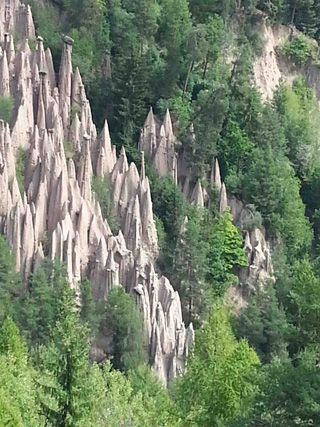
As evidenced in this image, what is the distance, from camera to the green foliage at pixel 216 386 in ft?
70.7

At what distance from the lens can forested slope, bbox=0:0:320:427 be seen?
79.7 ft

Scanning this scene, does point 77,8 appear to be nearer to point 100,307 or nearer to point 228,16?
point 228,16

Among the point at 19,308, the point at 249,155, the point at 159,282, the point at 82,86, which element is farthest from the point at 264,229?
the point at 19,308

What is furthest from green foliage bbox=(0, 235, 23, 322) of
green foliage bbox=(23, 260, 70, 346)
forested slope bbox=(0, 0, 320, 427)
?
green foliage bbox=(23, 260, 70, 346)

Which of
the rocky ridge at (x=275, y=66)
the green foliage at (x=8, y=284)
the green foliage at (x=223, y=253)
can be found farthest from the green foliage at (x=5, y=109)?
the rocky ridge at (x=275, y=66)

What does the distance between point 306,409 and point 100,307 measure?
16.8 metres

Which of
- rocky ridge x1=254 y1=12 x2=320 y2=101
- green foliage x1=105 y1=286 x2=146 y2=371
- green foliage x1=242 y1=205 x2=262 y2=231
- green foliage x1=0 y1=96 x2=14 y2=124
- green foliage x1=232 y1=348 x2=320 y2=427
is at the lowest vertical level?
green foliage x1=232 y1=348 x2=320 y2=427

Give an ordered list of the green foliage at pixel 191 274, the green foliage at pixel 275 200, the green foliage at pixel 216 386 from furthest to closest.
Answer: the green foliage at pixel 275 200
the green foliage at pixel 191 274
the green foliage at pixel 216 386

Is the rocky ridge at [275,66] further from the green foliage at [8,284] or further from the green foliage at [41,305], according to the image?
the green foliage at [8,284]

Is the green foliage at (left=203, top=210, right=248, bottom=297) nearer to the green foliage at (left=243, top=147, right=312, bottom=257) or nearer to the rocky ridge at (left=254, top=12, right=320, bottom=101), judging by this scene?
the green foliage at (left=243, top=147, right=312, bottom=257)

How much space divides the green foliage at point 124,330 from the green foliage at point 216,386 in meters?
6.78

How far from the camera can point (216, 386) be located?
22.0 m

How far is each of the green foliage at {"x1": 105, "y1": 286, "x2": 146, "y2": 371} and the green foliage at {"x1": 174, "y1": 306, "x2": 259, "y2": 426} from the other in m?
6.78

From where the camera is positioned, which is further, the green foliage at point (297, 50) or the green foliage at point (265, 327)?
the green foliage at point (297, 50)
